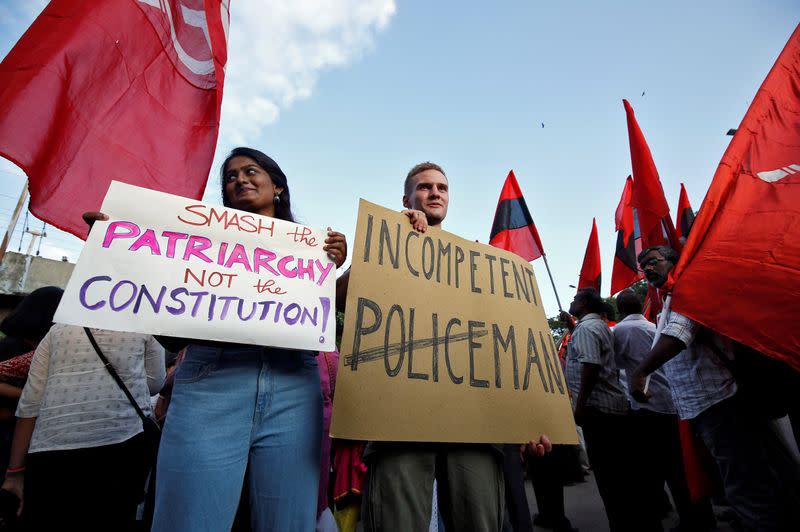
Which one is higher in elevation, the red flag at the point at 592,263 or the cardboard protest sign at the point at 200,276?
the red flag at the point at 592,263

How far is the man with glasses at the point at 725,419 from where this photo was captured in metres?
1.97

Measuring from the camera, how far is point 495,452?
62.9 inches

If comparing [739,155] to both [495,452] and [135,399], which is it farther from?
[135,399]

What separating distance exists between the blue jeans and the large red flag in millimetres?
1008

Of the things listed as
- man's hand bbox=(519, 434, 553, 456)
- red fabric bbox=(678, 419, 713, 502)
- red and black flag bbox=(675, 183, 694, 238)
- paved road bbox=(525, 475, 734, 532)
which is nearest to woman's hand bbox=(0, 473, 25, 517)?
man's hand bbox=(519, 434, 553, 456)

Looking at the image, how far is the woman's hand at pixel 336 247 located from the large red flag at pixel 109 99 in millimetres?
1097

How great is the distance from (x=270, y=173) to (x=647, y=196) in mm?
3036

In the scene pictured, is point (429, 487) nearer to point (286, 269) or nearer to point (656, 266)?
point (286, 269)

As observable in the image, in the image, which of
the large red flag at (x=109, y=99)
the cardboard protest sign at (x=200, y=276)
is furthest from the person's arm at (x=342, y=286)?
the large red flag at (x=109, y=99)

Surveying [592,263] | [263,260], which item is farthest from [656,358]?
[592,263]

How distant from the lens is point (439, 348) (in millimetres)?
1594

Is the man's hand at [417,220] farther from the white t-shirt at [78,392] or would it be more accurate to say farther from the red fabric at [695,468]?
the red fabric at [695,468]

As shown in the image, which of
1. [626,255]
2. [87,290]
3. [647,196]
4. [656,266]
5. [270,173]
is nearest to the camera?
[87,290]

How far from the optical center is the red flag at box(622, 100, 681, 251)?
10.6 feet
